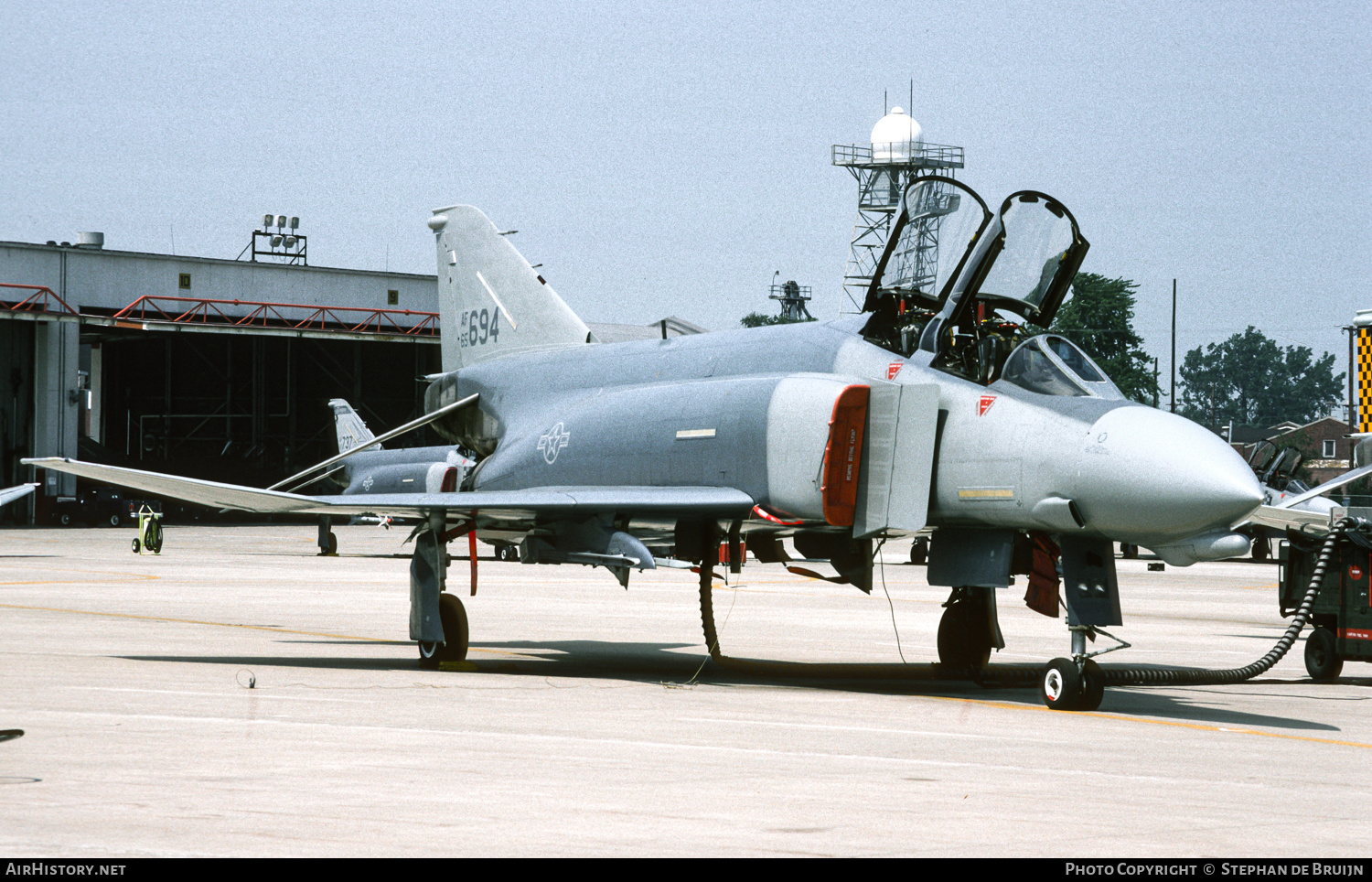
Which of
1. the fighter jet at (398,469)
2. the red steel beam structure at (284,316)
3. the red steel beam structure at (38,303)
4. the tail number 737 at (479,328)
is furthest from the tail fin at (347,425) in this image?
the tail number 737 at (479,328)

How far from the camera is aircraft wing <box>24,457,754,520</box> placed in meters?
12.5

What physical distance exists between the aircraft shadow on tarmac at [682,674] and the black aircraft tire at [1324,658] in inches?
8.1

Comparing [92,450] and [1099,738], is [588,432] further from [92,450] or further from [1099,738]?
[92,450]

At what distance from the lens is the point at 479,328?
17703 millimetres

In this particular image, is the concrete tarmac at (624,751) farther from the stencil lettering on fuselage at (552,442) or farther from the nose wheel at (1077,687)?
the stencil lettering on fuselage at (552,442)

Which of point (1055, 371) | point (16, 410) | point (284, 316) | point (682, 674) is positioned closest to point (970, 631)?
point (682, 674)

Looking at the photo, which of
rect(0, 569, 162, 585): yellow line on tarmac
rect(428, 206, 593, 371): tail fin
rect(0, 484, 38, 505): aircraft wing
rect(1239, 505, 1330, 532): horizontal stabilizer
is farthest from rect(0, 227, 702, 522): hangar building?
rect(1239, 505, 1330, 532): horizontal stabilizer

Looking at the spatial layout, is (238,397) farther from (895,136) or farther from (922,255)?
(922,255)

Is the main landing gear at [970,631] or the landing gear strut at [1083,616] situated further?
the main landing gear at [970,631]

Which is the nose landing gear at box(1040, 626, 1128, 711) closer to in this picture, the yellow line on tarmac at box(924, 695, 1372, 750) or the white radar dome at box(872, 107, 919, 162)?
the yellow line on tarmac at box(924, 695, 1372, 750)

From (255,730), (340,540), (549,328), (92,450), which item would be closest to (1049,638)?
(549,328)

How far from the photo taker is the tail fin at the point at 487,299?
1703 cm

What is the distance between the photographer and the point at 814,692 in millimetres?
12398

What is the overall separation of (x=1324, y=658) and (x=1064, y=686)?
507 centimetres
